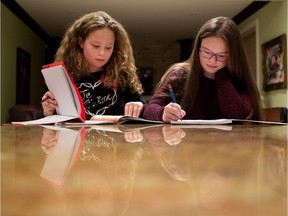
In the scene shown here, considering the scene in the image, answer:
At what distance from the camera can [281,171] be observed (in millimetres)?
212

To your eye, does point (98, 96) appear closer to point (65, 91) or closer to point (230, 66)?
point (65, 91)

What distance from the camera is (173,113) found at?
38.0 inches

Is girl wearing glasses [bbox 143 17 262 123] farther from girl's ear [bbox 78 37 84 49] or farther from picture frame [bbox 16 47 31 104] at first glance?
picture frame [bbox 16 47 31 104]

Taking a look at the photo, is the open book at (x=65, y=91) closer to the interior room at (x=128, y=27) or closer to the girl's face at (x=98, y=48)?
the girl's face at (x=98, y=48)

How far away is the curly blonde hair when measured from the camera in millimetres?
1391

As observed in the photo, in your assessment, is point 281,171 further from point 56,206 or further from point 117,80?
point 117,80

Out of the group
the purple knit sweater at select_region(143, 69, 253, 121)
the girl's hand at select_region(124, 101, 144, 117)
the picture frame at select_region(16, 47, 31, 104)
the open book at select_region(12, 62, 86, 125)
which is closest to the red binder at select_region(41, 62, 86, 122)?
the open book at select_region(12, 62, 86, 125)

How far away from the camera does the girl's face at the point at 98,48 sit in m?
1.37

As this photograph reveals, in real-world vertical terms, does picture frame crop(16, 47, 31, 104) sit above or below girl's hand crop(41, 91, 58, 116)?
above

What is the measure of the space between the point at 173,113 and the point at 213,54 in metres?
0.42

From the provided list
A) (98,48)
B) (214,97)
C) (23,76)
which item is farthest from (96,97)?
(23,76)

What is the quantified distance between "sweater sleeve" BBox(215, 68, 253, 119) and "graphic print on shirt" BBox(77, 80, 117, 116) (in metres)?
0.40

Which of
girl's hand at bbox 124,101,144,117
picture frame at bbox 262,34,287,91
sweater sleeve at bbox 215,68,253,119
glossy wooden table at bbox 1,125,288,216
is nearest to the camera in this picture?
glossy wooden table at bbox 1,125,288,216

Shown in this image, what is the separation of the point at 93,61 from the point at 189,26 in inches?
200
